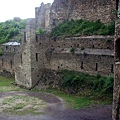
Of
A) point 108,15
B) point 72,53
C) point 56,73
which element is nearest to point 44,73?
point 56,73

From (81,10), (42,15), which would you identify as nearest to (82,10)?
(81,10)

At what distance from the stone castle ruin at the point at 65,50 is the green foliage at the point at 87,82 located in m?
0.55

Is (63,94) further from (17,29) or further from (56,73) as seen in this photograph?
(17,29)

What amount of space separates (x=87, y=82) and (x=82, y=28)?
25.3 feet

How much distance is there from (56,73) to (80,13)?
856cm

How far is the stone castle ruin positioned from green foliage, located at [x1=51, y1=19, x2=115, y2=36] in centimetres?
82

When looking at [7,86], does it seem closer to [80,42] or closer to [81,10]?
[80,42]

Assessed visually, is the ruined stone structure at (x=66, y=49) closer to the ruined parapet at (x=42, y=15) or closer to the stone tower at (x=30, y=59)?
the stone tower at (x=30, y=59)

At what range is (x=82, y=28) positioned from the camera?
29.2 m

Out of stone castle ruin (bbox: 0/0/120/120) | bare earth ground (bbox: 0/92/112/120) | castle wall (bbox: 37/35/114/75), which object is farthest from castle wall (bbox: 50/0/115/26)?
bare earth ground (bbox: 0/92/112/120)

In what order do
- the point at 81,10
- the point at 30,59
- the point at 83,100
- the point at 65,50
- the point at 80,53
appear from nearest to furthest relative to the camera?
the point at 83,100 < the point at 80,53 < the point at 65,50 < the point at 30,59 < the point at 81,10

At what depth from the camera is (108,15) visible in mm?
28875

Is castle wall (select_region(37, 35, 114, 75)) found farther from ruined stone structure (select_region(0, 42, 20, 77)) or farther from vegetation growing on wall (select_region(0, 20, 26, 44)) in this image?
vegetation growing on wall (select_region(0, 20, 26, 44))

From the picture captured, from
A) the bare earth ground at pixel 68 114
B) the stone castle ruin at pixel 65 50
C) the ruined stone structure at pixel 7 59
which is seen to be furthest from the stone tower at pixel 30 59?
the bare earth ground at pixel 68 114
